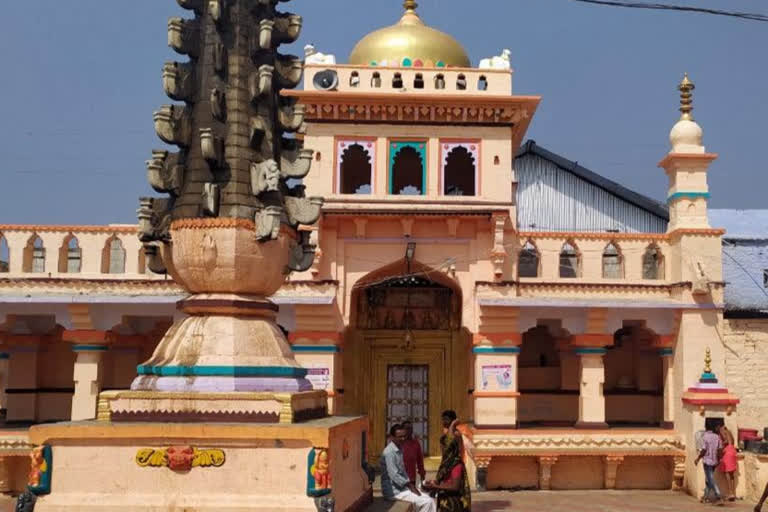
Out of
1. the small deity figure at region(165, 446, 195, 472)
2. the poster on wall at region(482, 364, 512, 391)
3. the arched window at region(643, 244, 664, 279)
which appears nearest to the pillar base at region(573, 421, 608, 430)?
the poster on wall at region(482, 364, 512, 391)

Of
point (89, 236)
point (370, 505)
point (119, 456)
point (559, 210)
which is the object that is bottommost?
point (370, 505)

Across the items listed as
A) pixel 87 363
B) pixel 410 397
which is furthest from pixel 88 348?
pixel 410 397

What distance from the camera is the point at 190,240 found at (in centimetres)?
817

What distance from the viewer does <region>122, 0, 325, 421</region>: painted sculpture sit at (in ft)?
26.1

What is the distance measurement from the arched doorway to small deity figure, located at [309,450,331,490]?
11.2 meters

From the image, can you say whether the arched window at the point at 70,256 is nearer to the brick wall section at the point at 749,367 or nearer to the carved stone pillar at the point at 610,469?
the carved stone pillar at the point at 610,469

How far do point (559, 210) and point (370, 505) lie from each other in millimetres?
16834

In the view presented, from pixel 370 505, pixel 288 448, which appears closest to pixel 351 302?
pixel 370 505

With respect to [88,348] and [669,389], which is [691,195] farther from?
[88,348]

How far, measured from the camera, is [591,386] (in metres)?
16.9

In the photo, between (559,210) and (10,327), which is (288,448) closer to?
(10,327)

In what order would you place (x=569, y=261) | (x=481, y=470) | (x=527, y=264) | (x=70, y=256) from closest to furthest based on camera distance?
1. (x=481, y=470)
2. (x=70, y=256)
3. (x=569, y=261)
4. (x=527, y=264)

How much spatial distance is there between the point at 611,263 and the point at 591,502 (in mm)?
4700

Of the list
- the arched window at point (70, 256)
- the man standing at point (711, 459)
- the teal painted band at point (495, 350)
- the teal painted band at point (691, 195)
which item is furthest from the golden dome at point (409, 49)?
the man standing at point (711, 459)
